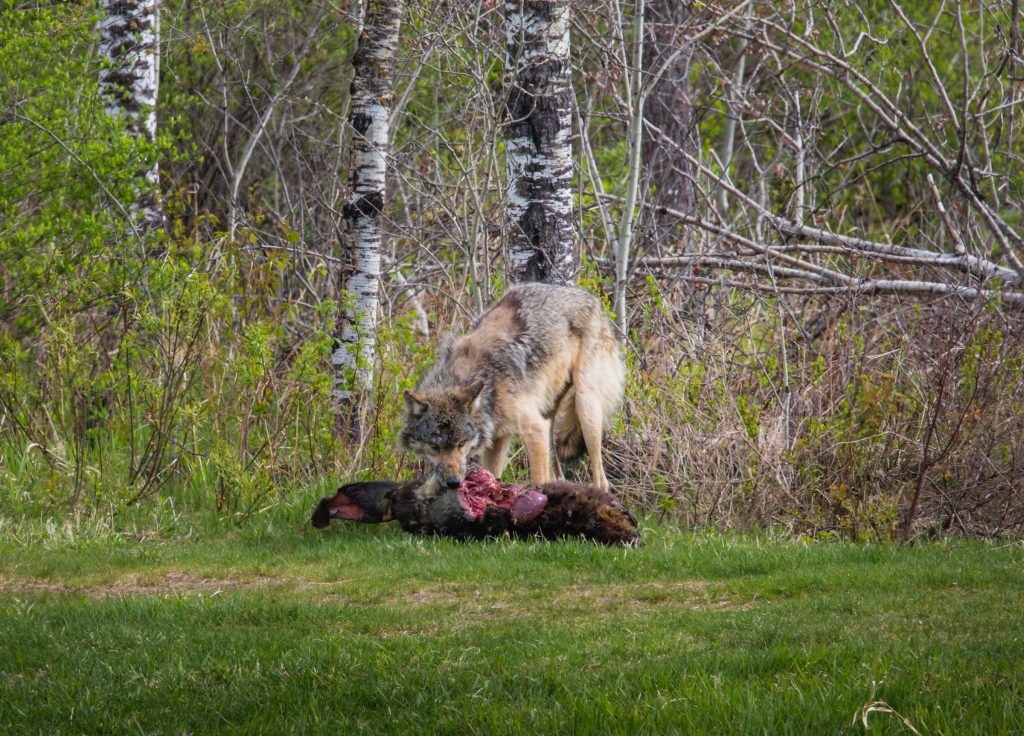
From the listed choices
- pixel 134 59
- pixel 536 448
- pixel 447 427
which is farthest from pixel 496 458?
pixel 134 59

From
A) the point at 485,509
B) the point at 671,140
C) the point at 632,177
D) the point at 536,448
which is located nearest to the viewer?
the point at 485,509

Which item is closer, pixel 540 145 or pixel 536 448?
pixel 536 448

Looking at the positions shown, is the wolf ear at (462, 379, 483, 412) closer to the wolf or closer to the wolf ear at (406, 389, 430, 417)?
the wolf

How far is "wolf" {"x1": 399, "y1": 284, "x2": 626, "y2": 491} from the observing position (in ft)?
30.0

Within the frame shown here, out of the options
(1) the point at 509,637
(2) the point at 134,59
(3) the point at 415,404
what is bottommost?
(1) the point at 509,637

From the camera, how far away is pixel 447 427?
29.7 ft

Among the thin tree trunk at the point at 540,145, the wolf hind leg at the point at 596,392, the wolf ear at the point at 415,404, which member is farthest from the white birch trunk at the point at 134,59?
the wolf hind leg at the point at 596,392

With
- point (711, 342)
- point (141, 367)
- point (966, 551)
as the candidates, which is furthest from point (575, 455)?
point (141, 367)

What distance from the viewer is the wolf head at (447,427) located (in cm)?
903

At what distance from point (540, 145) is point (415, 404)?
11.1 ft

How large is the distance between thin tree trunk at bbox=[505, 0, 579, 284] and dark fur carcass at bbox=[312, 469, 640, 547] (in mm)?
2869

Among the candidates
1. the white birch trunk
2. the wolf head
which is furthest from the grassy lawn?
the white birch trunk

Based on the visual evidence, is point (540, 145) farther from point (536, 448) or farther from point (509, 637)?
point (509, 637)

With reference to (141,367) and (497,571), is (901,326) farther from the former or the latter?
(141,367)
